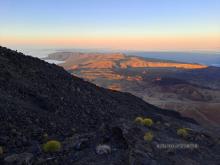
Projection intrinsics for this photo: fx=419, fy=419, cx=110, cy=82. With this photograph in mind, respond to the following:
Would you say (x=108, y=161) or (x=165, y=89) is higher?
(x=108, y=161)

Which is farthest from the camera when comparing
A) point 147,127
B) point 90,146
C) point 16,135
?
point 147,127

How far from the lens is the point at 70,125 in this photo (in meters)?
21.2

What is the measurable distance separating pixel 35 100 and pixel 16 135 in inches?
248

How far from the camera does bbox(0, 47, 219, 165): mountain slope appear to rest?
13.2 meters

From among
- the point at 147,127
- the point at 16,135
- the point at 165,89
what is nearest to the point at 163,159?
the point at 147,127

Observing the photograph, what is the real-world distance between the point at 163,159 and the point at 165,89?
9262cm

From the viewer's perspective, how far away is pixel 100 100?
28453mm

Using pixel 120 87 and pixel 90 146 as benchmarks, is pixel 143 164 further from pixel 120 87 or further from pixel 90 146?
pixel 120 87

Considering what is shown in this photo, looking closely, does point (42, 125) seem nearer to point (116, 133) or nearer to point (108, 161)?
point (116, 133)

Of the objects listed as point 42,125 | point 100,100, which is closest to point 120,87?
point 100,100

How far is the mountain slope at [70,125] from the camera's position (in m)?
13.2

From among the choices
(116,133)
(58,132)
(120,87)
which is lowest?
(120,87)

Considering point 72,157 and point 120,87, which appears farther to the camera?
point 120,87

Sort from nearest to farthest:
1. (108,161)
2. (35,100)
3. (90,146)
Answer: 1. (108,161)
2. (90,146)
3. (35,100)
